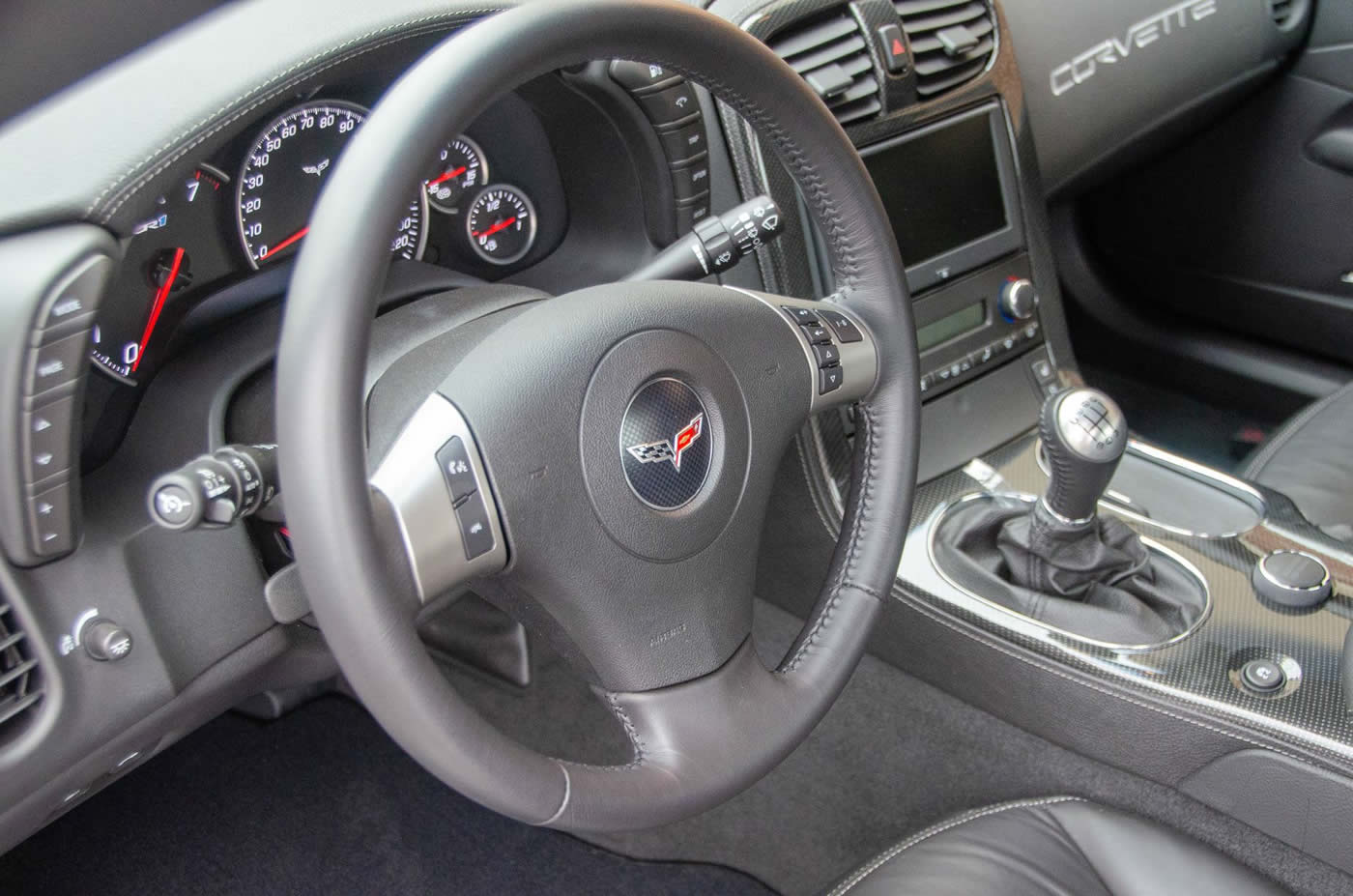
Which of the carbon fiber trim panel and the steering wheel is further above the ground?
the steering wheel

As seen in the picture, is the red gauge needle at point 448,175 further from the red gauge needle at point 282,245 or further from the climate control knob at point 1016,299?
the climate control knob at point 1016,299

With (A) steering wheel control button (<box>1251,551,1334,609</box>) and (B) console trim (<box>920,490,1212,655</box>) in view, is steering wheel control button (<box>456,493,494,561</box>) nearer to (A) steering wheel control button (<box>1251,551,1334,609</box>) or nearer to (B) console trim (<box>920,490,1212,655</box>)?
(B) console trim (<box>920,490,1212,655</box>)

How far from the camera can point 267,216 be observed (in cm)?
100

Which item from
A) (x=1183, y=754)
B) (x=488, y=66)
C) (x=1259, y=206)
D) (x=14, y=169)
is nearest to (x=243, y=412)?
(x=14, y=169)

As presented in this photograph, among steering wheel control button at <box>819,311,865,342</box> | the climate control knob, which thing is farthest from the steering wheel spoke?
the climate control knob

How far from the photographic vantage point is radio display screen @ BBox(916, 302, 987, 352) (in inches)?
57.0

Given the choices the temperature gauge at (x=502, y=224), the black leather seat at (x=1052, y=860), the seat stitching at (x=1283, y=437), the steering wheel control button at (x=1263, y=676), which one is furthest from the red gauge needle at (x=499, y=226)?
the seat stitching at (x=1283, y=437)

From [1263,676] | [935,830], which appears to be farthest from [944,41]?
[935,830]

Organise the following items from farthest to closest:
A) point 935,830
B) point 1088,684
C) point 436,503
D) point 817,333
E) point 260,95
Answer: point 1088,684 < point 935,830 < point 817,333 < point 260,95 < point 436,503

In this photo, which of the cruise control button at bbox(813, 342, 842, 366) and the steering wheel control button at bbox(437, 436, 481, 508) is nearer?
the steering wheel control button at bbox(437, 436, 481, 508)

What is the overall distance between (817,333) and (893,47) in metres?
0.53

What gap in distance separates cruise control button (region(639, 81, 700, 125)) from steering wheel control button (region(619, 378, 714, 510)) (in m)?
0.38

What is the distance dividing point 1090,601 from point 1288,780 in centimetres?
25

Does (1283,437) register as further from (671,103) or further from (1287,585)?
(671,103)
